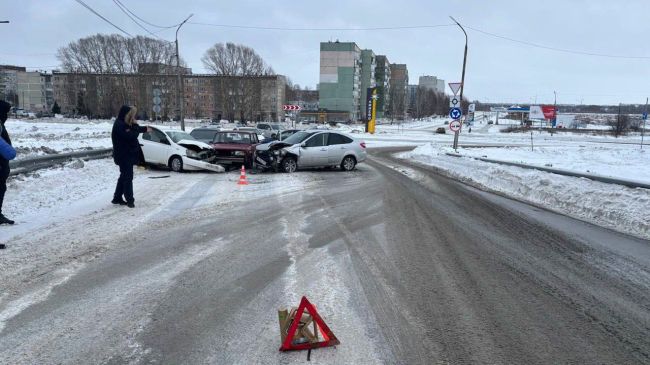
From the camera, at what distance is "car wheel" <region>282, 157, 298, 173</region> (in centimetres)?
1596

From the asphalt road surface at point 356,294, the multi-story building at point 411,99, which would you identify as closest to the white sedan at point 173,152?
the asphalt road surface at point 356,294

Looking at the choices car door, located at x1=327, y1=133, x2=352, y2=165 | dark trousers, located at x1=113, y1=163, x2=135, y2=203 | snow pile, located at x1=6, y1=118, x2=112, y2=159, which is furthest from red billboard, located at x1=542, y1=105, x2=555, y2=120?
dark trousers, located at x1=113, y1=163, x2=135, y2=203

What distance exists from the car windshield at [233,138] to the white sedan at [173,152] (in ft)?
4.05

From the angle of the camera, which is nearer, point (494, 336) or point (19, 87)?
point (494, 336)

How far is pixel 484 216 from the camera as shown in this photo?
9.12 m

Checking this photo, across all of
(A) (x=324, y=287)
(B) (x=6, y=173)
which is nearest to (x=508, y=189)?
(A) (x=324, y=287)

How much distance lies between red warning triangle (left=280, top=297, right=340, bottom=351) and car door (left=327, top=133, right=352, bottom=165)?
13.4 m

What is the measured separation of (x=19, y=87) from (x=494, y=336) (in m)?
167

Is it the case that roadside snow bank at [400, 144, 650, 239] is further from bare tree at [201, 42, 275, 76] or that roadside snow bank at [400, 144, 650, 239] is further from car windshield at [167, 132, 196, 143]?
bare tree at [201, 42, 275, 76]

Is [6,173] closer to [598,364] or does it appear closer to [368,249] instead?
[368,249]

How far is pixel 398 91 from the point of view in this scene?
146875mm

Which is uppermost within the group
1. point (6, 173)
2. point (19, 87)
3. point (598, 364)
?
point (19, 87)

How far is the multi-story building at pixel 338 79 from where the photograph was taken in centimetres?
10556

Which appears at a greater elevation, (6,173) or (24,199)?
(6,173)
